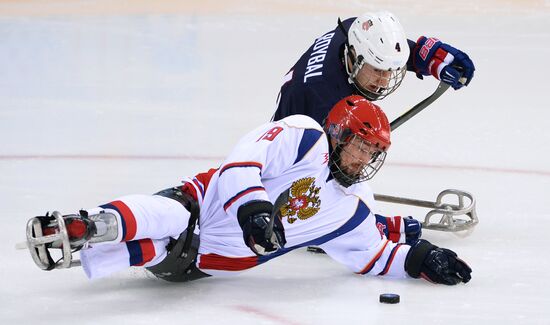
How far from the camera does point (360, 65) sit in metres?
4.38

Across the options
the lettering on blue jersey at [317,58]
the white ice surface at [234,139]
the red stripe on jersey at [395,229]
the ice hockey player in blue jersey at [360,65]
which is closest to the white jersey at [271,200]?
the white ice surface at [234,139]

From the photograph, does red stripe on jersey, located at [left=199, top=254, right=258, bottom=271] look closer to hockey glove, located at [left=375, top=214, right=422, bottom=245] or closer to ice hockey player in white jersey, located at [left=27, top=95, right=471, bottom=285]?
ice hockey player in white jersey, located at [left=27, top=95, right=471, bottom=285]

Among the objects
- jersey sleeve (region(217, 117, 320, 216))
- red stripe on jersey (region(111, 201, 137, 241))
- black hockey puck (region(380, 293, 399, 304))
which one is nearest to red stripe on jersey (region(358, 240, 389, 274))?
black hockey puck (region(380, 293, 399, 304))

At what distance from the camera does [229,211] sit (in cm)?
334

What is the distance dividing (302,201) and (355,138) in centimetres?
28

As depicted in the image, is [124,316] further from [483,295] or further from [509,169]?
[509,169]

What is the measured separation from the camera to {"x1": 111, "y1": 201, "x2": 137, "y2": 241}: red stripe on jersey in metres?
3.36

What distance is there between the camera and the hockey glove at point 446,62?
4742 millimetres

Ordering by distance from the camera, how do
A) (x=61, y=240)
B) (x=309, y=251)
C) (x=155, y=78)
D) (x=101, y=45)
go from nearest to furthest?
(x=61, y=240), (x=309, y=251), (x=155, y=78), (x=101, y=45)

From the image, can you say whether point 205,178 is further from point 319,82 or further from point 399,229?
point 399,229

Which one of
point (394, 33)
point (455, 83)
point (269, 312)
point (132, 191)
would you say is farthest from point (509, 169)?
point (269, 312)

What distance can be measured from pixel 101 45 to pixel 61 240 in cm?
491

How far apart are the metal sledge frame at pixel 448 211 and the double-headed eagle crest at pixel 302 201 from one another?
3.56ft

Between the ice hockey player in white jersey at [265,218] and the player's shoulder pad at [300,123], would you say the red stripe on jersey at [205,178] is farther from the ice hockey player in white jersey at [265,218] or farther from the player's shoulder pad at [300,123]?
the player's shoulder pad at [300,123]
